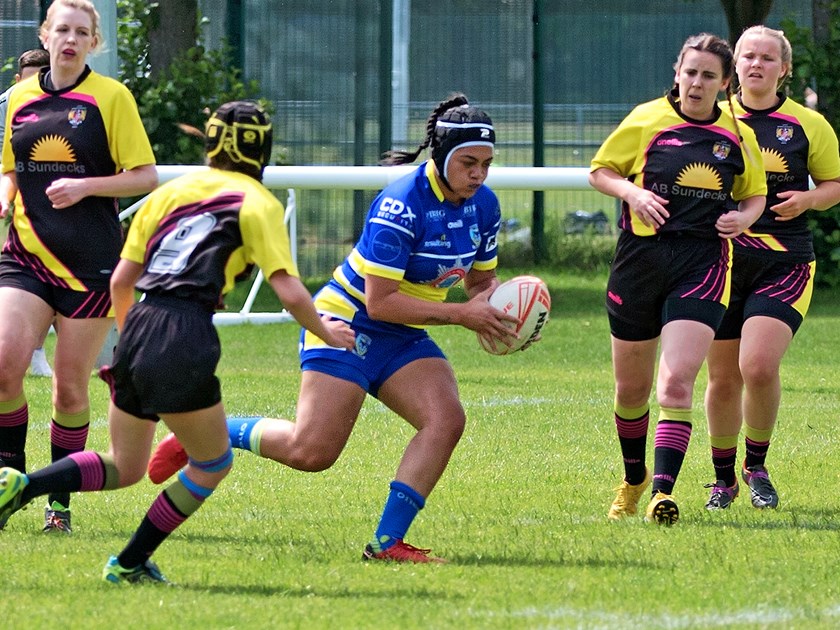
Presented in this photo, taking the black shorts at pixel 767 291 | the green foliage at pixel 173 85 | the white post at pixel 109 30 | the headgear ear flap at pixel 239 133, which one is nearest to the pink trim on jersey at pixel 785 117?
the black shorts at pixel 767 291

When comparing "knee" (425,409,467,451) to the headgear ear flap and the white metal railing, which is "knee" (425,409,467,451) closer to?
the headgear ear flap

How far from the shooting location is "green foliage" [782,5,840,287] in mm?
17500

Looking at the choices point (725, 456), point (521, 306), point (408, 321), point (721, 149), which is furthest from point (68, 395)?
point (725, 456)

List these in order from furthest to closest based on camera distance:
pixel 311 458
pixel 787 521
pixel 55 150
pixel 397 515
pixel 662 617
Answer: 1. pixel 787 521
2. pixel 55 150
3. pixel 311 458
4. pixel 397 515
5. pixel 662 617

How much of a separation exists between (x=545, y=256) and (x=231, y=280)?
1476 cm

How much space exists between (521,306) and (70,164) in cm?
191

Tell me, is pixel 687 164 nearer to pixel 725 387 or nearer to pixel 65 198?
pixel 725 387

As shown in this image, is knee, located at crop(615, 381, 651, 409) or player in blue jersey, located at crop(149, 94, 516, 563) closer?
player in blue jersey, located at crop(149, 94, 516, 563)

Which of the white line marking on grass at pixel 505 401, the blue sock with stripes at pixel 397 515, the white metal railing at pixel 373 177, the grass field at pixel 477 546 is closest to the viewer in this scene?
the grass field at pixel 477 546

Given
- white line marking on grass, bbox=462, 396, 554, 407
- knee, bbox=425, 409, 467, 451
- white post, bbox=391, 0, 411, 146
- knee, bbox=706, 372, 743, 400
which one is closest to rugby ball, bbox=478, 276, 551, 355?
knee, bbox=425, 409, 467, 451

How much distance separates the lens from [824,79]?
57.7 ft

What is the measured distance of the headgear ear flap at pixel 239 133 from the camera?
521cm

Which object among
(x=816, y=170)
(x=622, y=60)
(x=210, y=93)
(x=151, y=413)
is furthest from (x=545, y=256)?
(x=151, y=413)

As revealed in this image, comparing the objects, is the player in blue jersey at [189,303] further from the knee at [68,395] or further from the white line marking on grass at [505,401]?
the white line marking on grass at [505,401]
